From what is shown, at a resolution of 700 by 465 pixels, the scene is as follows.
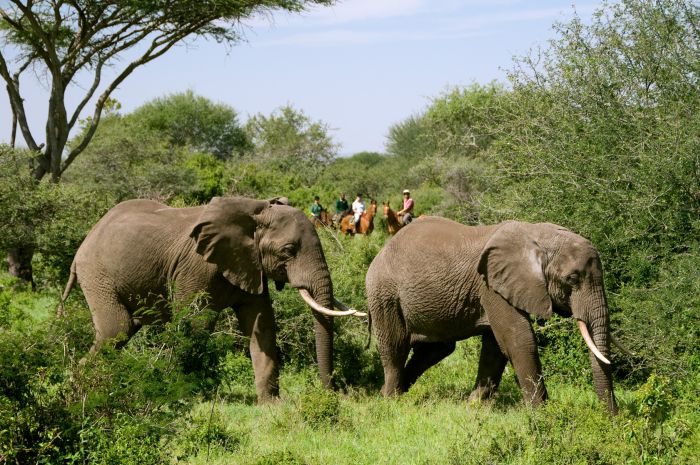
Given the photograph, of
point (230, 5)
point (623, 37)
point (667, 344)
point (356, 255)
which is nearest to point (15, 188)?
point (356, 255)

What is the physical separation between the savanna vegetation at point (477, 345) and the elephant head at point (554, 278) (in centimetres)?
49

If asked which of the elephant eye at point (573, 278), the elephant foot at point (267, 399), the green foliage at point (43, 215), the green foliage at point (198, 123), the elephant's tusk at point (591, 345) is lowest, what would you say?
the elephant foot at point (267, 399)

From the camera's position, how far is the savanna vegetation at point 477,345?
657 centimetres

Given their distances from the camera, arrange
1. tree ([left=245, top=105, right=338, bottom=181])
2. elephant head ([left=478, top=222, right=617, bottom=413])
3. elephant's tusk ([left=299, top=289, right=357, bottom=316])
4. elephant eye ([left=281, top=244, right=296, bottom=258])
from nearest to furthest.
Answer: elephant head ([left=478, top=222, right=617, bottom=413]) < elephant's tusk ([left=299, top=289, right=357, bottom=316]) < elephant eye ([left=281, top=244, right=296, bottom=258]) < tree ([left=245, top=105, right=338, bottom=181])

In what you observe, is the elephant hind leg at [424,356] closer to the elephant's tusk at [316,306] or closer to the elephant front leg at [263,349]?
the elephant's tusk at [316,306]

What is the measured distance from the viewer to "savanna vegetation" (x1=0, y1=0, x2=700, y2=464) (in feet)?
21.6

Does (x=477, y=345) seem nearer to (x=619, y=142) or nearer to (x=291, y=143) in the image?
(x=619, y=142)

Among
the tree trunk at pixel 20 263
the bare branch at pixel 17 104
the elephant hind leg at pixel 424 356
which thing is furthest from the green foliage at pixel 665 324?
the bare branch at pixel 17 104

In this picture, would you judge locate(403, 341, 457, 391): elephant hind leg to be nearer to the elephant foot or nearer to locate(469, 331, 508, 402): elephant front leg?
locate(469, 331, 508, 402): elephant front leg

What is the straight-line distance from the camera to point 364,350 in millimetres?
10484

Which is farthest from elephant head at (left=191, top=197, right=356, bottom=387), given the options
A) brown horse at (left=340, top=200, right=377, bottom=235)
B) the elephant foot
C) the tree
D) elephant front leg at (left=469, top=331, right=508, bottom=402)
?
the tree

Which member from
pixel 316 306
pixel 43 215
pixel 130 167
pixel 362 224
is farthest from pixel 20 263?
pixel 130 167

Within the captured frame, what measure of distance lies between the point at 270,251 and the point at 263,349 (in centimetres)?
85

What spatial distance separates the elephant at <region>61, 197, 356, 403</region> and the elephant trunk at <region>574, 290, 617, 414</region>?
2.05 metres
